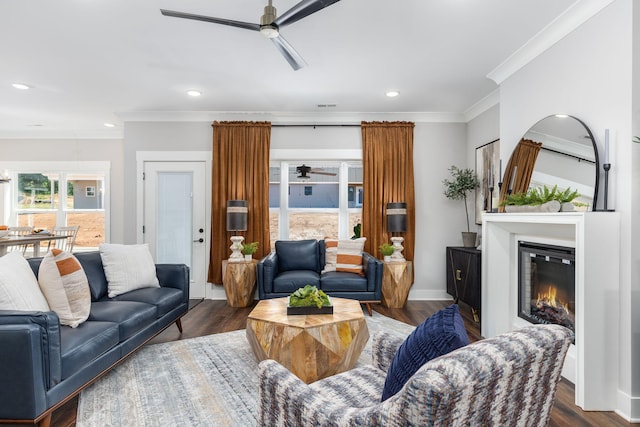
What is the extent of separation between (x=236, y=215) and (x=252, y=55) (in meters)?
2.01

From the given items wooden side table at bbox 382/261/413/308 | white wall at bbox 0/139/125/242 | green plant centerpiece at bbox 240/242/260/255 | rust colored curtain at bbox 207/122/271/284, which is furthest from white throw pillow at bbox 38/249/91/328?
white wall at bbox 0/139/125/242

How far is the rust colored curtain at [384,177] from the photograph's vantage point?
16.0 ft

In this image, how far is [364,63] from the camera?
335cm

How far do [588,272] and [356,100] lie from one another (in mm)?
3122

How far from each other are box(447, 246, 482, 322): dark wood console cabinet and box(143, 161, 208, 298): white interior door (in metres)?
3.34

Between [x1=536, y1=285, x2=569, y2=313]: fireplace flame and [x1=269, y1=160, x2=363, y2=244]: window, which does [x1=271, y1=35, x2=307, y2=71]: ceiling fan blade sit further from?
[x1=536, y1=285, x2=569, y2=313]: fireplace flame

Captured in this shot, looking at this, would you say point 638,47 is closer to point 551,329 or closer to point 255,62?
point 551,329

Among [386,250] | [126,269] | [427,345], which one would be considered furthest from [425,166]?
[427,345]

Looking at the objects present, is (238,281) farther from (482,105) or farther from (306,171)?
(482,105)

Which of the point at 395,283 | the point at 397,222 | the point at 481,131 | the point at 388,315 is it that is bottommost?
the point at 388,315

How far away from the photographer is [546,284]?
2.98 metres

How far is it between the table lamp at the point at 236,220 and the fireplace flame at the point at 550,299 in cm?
325

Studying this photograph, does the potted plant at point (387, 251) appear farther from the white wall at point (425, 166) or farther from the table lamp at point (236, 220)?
the table lamp at point (236, 220)

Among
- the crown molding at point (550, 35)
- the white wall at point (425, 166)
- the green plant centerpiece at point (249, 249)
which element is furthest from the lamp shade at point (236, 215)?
the crown molding at point (550, 35)
